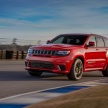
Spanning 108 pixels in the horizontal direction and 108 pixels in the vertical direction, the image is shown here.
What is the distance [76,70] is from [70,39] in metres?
→ 1.59

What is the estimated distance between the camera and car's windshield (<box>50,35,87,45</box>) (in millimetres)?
14654

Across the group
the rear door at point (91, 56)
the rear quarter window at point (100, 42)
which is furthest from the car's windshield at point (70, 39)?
the rear quarter window at point (100, 42)

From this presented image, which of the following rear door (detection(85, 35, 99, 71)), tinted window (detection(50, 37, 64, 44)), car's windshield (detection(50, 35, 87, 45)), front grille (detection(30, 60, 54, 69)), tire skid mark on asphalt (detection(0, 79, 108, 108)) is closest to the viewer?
tire skid mark on asphalt (detection(0, 79, 108, 108))

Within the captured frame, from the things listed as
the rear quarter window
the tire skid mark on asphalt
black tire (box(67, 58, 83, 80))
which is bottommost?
the tire skid mark on asphalt

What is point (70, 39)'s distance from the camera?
15.0 metres

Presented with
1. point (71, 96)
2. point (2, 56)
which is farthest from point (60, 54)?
point (2, 56)

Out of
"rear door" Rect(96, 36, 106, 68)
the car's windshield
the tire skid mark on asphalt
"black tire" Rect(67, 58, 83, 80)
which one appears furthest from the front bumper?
the tire skid mark on asphalt

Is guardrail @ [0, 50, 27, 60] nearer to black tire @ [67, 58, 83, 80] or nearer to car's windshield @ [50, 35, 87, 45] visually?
car's windshield @ [50, 35, 87, 45]

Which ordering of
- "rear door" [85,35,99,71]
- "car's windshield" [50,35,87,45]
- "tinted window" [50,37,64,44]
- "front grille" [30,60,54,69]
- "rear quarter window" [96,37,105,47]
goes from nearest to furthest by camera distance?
"front grille" [30,60,54,69], "rear door" [85,35,99,71], "car's windshield" [50,35,87,45], "tinted window" [50,37,64,44], "rear quarter window" [96,37,105,47]

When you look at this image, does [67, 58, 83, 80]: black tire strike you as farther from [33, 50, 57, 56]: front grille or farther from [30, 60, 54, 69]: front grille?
[33, 50, 57, 56]: front grille

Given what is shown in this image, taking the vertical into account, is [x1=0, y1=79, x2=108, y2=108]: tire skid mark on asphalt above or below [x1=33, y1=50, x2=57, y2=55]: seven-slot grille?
below

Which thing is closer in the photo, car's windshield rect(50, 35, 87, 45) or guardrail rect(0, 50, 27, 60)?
car's windshield rect(50, 35, 87, 45)

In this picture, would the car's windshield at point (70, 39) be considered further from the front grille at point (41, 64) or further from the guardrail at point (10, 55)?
the guardrail at point (10, 55)

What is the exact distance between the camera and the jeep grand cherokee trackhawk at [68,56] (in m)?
13.5
